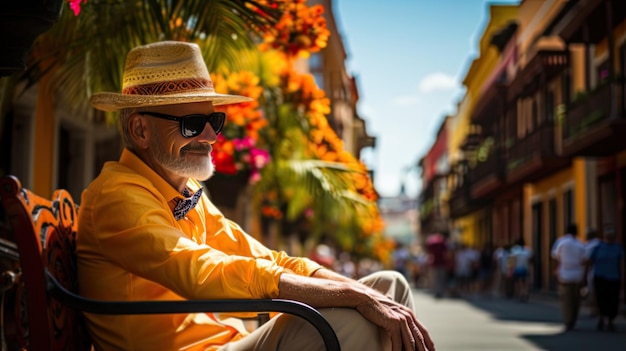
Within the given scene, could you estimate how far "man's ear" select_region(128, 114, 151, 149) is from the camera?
3572 mm

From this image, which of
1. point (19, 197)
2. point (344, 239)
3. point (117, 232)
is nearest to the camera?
point (19, 197)

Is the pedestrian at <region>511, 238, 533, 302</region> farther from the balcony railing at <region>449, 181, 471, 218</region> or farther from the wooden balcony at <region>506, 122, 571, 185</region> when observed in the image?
the balcony railing at <region>449, 181, 471, 218</region>

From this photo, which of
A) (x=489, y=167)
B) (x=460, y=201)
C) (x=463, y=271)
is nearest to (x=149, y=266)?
(x=463, y=271)

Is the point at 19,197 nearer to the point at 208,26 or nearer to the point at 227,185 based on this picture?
the point at 208,26

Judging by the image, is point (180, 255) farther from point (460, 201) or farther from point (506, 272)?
point (460, 201)

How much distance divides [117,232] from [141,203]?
0.11 meters

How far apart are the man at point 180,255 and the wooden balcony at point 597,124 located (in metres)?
19.7

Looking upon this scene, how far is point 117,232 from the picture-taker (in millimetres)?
3205

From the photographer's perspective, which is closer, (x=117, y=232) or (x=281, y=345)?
(x=281, y=345)

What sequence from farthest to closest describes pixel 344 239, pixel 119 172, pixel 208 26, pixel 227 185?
pixel 344 239, pixel 227 185, pixel 208 26, pixel 119 172

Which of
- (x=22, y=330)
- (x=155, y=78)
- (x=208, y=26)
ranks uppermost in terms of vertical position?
(x=208, y=26)

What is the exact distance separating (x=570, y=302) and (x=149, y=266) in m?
14.1

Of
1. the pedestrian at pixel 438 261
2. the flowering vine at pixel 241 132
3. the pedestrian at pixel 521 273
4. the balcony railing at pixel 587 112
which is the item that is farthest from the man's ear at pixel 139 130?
the pedestrian at pixel 521 273

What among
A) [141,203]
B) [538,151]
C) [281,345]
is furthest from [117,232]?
[538,151]
